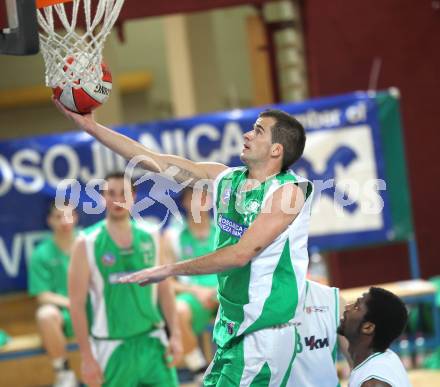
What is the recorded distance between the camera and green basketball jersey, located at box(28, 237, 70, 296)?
8.62 metres

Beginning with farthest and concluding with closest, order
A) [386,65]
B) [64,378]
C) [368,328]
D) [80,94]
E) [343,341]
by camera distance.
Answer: [386,65], [64,378], [343,341], [368,328], [80,94]

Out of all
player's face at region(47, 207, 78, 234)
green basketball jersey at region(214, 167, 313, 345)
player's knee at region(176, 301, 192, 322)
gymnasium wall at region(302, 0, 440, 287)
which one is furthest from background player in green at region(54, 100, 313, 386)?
gymnasium wall at region(302, 0, 440, 287)

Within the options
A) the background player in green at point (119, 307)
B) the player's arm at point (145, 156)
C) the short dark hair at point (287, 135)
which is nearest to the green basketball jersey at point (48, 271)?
the background player in green at point (119, 307)

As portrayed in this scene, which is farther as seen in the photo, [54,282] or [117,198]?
[54,282]

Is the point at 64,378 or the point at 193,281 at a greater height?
the point at 193,281

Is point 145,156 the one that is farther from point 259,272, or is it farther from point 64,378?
point 64,378

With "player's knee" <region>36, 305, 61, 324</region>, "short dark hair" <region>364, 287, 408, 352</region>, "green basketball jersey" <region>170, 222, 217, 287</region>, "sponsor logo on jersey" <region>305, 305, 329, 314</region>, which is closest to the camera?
"short dark hair" <region>364, 287, 408, 352</region>

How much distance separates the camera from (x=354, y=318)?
4883 mm

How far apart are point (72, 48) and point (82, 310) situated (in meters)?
2.07

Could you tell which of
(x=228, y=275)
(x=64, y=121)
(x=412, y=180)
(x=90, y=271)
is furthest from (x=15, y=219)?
(x=64, y=121)

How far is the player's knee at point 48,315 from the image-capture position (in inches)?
325

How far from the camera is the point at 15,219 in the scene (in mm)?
8977

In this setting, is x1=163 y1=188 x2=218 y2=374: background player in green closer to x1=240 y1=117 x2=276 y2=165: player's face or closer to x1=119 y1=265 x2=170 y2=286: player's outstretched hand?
x1=240 y1=117 x2=276 y2=165: player's face

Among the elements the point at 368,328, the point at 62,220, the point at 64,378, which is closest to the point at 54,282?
the point at 62,220
